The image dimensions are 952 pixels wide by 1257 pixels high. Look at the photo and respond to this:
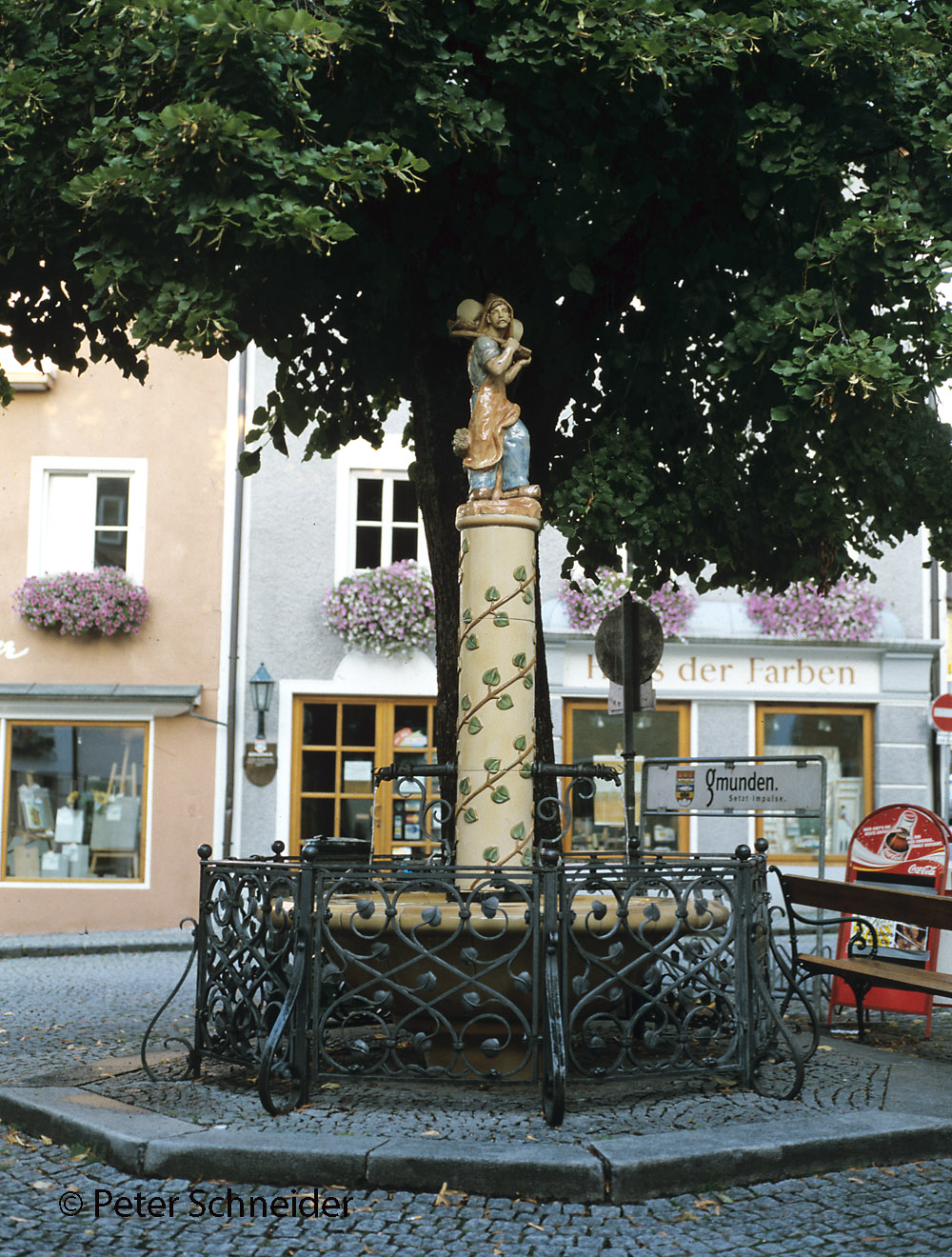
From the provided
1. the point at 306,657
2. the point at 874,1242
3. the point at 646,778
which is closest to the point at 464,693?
the point at 874,1242

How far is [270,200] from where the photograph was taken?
582cm

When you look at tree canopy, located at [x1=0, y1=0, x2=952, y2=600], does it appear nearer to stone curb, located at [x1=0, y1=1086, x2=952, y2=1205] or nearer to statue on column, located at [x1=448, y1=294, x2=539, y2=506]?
statue on column, located at [x1=448, y1=294, x2=539, y2=506]

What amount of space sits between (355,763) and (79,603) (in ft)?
12.2

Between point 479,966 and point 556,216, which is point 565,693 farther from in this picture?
point 479,966

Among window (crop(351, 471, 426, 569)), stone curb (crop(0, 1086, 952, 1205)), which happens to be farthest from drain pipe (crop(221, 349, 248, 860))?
stone curb (crop(0, 1086, 952, 1205))

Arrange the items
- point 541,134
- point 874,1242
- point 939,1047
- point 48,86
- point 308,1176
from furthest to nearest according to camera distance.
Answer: point 939,1047, point 541,134, point 48,86, point 308,1176, point 874,1242

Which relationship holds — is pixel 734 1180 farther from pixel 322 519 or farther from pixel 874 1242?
pixel 322 519

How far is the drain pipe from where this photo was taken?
16.4 metres

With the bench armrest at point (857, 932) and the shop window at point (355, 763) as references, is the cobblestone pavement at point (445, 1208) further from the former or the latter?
the shop window at point (355, 763)

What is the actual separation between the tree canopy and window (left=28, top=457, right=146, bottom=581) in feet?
28.6

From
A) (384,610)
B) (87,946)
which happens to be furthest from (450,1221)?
(384,610)

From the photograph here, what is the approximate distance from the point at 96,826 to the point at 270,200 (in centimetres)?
1203

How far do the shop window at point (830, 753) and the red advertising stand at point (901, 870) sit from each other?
Answer: 8.65 meters

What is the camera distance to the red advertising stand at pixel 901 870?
27.2 ft
